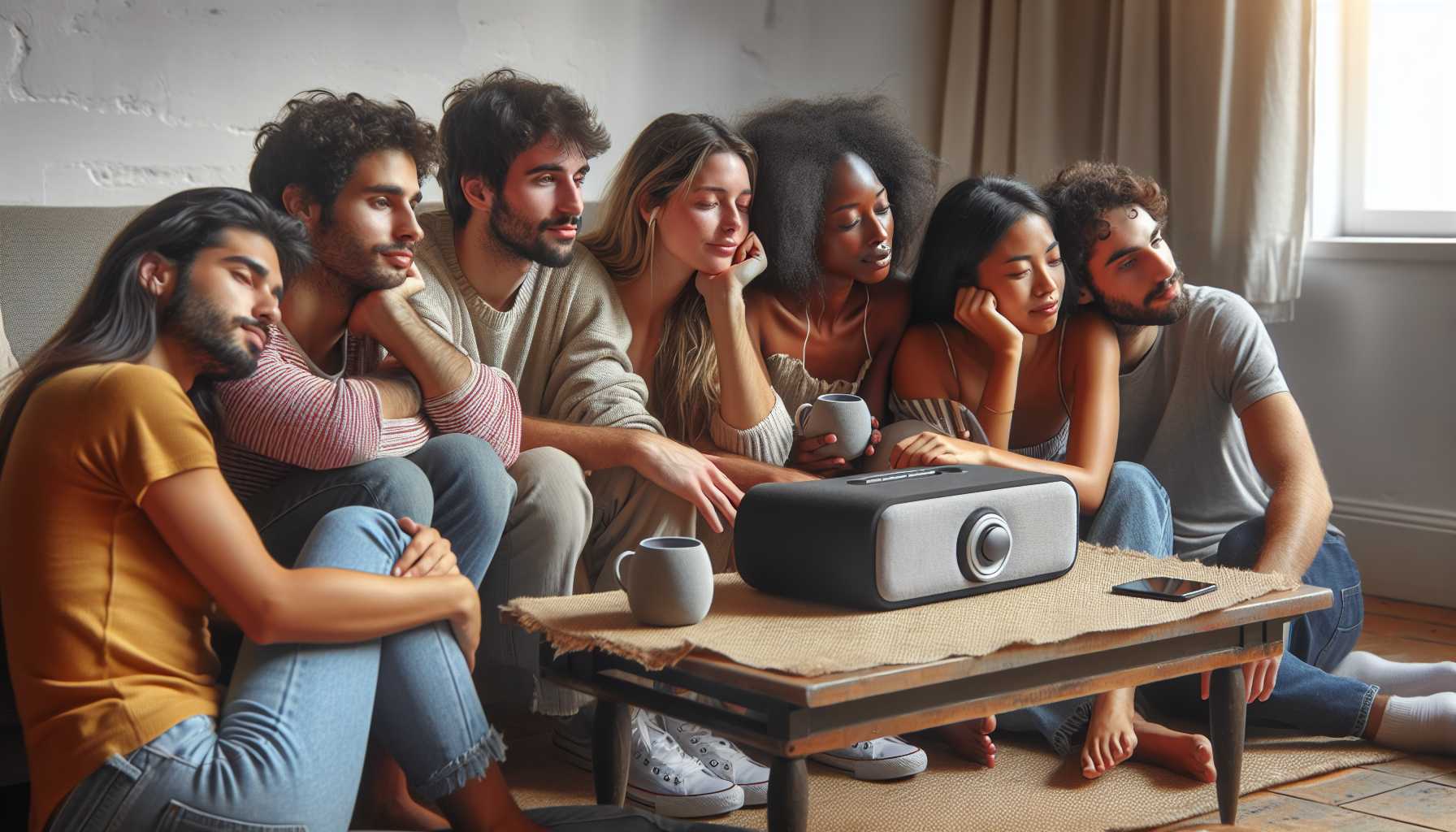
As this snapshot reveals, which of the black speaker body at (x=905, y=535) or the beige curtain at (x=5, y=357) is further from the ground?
the beige curtain at (x=5, y=357)

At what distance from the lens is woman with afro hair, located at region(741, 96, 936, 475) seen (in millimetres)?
2377

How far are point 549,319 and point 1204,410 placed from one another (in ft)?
3.61

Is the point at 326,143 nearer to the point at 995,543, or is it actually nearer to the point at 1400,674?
the point at 995,543

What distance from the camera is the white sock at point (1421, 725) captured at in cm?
210

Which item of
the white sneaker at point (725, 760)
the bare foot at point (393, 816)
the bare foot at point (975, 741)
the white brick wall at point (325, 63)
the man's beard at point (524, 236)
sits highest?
the white brick wall at point (325, 63)

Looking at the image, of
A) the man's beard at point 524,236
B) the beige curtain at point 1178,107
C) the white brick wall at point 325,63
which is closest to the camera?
the man's beard at point 524,236

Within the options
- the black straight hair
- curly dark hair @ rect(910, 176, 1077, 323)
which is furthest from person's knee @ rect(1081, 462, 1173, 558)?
the black straight hair

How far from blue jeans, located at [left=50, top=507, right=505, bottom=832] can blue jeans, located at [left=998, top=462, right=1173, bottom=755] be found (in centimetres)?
97

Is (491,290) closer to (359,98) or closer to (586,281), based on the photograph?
(586,281)

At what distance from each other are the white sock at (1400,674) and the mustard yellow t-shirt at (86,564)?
182cm

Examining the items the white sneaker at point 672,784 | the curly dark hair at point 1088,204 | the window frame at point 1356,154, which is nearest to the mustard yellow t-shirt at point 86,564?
the white sneaker at point 672,784

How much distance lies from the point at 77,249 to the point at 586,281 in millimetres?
734

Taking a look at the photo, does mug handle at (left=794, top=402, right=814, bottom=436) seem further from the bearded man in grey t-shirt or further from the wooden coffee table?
the wooden coffee table

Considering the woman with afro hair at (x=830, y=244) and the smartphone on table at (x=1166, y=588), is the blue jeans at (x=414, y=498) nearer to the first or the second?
the woman with afro hair at (x=830, y=244)
